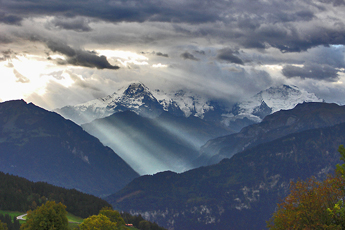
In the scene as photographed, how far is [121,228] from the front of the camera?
180250mm

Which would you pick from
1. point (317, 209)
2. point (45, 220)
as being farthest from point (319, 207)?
point (45, 220)

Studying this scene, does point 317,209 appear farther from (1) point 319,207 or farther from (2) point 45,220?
(2) point 45,220

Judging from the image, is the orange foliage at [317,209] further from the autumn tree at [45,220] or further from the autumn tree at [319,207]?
the autumn tree at [45,220]

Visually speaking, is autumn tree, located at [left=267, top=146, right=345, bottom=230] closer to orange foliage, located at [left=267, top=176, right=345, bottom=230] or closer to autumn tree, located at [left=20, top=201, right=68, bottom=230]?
orange foliage, located at [left=267, top=176, right=345, bottom=230]

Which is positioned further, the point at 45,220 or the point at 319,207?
the point at 45,220

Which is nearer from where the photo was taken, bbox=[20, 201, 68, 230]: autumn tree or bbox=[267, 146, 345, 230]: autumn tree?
bbox=[267, 146, 345, 230]: autumn tree

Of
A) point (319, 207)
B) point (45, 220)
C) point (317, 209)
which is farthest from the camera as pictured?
point (45, 220)

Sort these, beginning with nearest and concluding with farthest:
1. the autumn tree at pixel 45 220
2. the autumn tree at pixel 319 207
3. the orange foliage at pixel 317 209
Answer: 1. the autumn tree at pixel 319 207
2. the orange foliage at pixel 317 209
3. the autumn tree at pixel 45 220

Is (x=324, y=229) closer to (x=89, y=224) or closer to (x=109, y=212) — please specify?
(x=89, y=224)

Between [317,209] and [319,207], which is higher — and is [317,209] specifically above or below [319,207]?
below

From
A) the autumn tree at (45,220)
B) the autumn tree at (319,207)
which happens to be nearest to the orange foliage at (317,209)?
the autumn tree at (319,207)

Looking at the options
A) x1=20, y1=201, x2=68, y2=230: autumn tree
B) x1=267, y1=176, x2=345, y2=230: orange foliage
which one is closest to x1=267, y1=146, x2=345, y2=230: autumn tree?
x1=267, y1=176, x2=345, y2=230: orange foliage

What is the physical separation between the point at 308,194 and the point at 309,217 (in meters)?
5.09

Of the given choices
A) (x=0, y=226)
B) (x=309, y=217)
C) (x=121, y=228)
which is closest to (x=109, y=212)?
(x=121, y=228)
